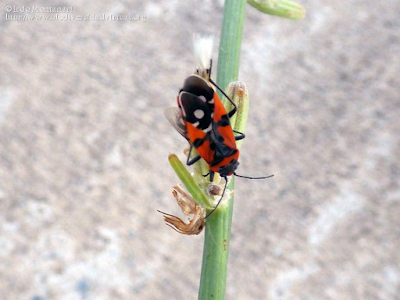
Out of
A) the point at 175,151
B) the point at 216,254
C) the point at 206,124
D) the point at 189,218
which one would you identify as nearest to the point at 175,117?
the point at 206,124

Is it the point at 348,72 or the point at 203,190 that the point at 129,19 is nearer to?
the point at 348,72

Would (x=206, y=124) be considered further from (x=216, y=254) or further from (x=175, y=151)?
(x=175, y=151)

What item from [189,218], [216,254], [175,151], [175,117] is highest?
[175,151]

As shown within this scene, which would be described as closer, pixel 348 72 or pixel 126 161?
pixel 126 161

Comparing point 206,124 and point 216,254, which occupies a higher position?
point 206,124

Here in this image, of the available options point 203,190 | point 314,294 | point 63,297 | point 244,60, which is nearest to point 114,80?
point 244,60

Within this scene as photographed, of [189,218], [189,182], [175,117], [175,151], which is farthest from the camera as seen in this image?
[175,151]

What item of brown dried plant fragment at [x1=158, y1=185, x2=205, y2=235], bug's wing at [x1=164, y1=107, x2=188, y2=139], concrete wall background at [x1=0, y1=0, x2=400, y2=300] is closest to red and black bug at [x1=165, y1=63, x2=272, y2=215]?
bug's wing at [x1=164, y1=107, x2=188, y2=139]
